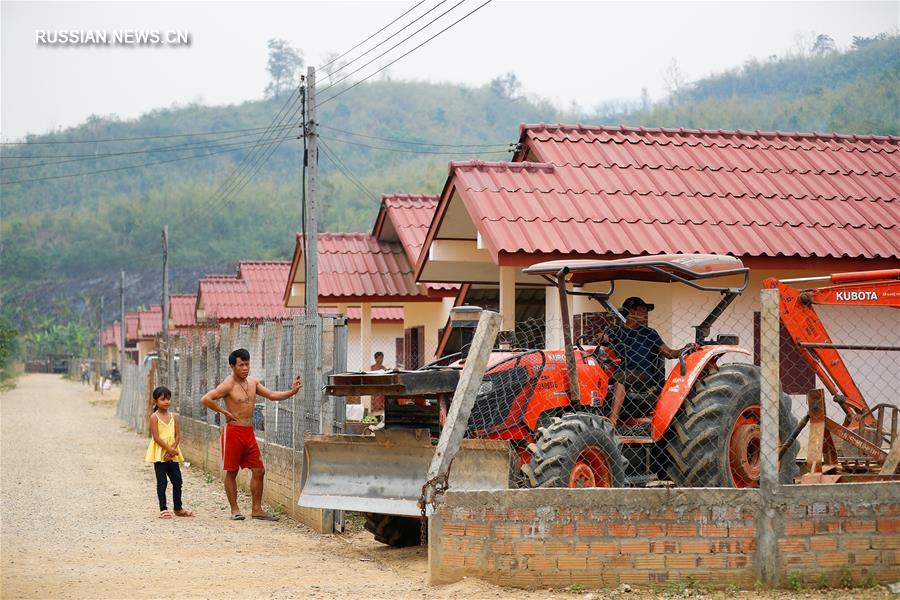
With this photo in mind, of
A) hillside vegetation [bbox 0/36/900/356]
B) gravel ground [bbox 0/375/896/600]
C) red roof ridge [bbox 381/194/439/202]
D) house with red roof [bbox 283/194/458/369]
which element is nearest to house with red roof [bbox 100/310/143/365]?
hillside vegetation [bbox 0/36/900/356]

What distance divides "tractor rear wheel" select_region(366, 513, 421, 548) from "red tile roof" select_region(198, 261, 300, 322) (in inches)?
897

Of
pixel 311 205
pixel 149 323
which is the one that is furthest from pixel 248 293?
pixel 149 323

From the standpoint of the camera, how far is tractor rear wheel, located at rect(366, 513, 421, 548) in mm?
11000

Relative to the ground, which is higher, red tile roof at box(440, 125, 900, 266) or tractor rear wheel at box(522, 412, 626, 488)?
red tile roof at box(440, 125, 900, 266)

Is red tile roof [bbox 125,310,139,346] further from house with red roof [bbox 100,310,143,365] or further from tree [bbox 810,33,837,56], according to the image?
tree [bbox 810,33,837,56]

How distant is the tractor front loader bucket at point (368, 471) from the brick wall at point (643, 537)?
1.74 m

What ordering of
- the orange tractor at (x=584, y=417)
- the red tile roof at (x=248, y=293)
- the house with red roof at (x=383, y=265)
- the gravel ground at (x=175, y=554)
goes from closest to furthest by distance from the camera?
the gravel ground at (x=175, y=554)
the orange tractor at (x=584, y=417)
the house with red roof at (x=383, y=265)
the red tile roof at (x=248, y=293)

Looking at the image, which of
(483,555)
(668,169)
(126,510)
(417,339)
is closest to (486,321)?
(483,555)

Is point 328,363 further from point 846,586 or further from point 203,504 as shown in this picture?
point 846,586

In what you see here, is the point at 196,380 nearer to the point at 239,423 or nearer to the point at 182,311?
the point at 239,423

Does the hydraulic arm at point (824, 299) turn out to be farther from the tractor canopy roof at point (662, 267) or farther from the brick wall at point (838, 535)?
the brick wall at point (838, 535)

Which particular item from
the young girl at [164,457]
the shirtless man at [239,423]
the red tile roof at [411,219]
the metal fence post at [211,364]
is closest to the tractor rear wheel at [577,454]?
the shirtless man at [239,423]

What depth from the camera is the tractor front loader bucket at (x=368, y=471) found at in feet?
34.0

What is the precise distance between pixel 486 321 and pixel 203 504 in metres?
7.33
